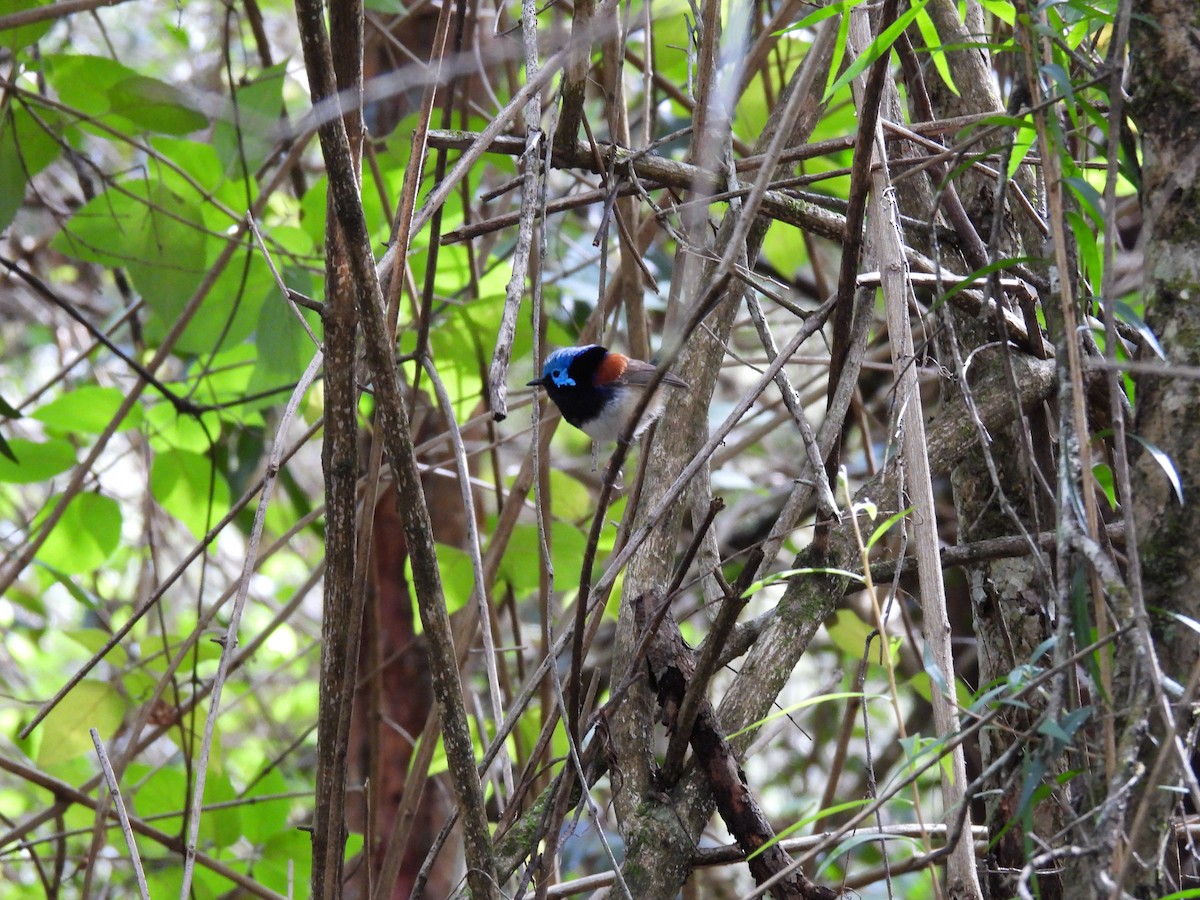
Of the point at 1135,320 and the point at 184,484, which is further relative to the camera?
the point at 184,484

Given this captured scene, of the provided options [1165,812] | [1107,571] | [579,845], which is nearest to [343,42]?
[1107,571]

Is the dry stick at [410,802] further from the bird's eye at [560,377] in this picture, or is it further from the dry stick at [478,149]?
the bird's eye at [560,377]

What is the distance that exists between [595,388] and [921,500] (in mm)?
2110

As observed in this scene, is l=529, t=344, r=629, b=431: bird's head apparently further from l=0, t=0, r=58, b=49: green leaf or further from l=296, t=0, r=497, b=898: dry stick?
l=296, t=0, r=497, b=898: dry stick

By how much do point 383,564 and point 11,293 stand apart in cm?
377

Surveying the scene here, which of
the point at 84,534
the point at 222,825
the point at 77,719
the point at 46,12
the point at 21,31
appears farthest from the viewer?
the point at 84,534

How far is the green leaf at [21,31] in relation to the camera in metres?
2.71

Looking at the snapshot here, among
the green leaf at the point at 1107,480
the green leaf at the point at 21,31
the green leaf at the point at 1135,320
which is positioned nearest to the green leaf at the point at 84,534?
the green leaf at the point at 21,31

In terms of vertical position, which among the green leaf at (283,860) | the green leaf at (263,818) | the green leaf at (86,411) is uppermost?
the green leaf at (86,411)

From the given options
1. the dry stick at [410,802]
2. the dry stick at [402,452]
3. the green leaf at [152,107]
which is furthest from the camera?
the green leaf at [152,107]

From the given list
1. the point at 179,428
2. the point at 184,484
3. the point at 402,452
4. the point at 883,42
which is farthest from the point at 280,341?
the point at 883,42

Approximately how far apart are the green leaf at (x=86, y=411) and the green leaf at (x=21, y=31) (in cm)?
60

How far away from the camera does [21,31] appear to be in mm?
2730

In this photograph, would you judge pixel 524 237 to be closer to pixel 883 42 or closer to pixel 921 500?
pixel 883 42
